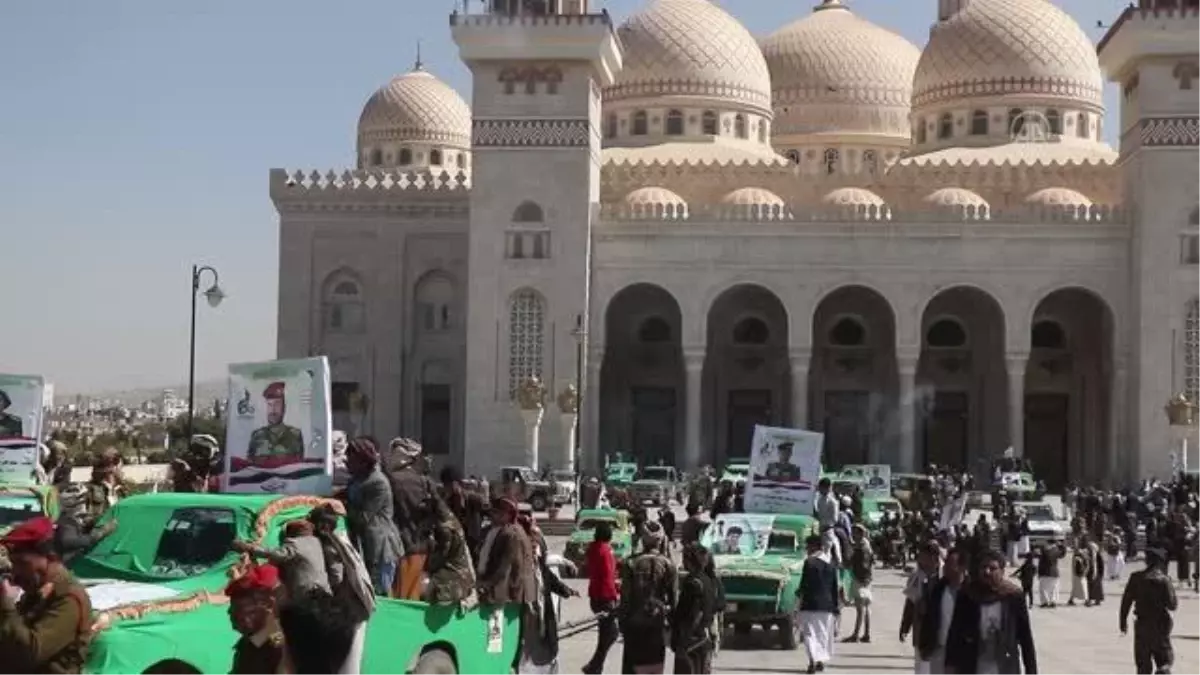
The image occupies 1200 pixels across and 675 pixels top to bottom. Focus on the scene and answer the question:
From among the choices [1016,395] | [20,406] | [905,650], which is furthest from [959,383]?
[20,406]

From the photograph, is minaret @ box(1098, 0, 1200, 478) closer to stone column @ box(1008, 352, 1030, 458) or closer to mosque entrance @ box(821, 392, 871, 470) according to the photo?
stone column @ box(1008, 352, 1030, 458)

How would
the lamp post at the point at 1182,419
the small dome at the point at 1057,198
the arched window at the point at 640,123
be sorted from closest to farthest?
the lamp post at the point at 1182,419 → the small dome at the point at 1057,198 → the arched window at the point at 640,123

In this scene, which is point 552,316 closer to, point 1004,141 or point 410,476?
point 1004,141

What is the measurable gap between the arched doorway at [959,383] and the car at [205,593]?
118ft

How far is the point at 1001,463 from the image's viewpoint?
40.5m

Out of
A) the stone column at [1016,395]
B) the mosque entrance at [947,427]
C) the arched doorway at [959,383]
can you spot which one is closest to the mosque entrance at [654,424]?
the arched doorway at [959,383]

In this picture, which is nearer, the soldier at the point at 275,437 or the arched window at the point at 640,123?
the soldier at the point at 275,437

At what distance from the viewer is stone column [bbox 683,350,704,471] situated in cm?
4331

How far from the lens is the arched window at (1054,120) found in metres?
48.7

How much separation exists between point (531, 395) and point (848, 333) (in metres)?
8.45

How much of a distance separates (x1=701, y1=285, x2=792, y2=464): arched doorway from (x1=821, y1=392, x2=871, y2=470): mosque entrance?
1135 mm

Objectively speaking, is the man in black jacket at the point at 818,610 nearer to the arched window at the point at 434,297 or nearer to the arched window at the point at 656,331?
the arched window at the point at 656,331

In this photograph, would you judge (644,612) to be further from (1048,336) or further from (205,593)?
(1048,336)

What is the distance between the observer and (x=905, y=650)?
16328mm
